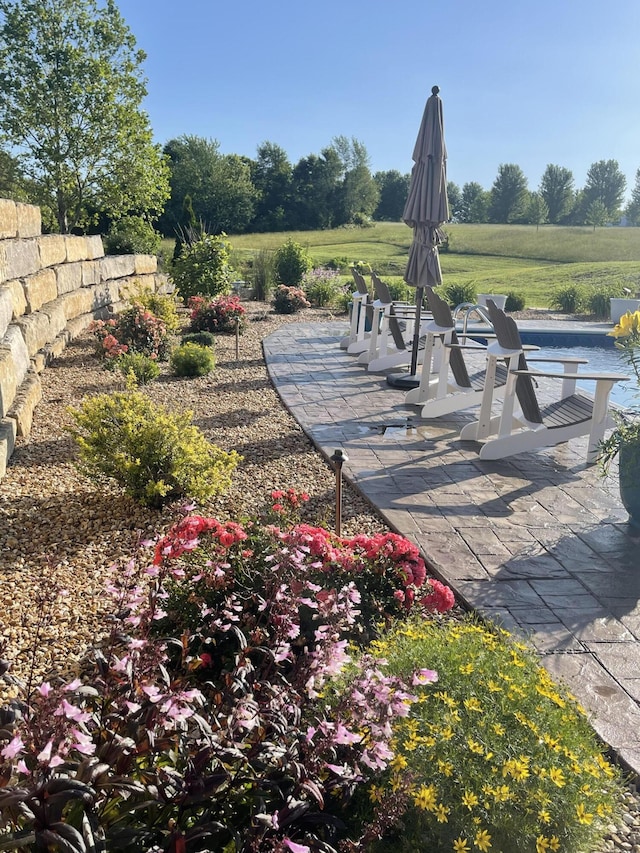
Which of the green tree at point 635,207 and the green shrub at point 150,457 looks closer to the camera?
the green shrub at point 150,457

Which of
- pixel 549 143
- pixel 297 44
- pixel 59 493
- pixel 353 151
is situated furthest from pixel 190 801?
pixel 549 143

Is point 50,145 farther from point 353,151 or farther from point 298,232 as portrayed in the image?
point 353,151

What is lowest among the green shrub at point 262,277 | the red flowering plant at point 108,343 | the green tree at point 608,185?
the red flowering plant at point 108,343

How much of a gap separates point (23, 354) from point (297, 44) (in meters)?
16.8

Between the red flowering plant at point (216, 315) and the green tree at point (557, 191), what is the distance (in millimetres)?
58909

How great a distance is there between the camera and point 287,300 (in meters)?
15.4

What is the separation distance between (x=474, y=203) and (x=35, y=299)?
63.9 meters

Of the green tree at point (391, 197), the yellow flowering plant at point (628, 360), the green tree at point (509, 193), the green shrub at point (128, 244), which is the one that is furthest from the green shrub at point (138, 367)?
the green tree at point (509, 193)

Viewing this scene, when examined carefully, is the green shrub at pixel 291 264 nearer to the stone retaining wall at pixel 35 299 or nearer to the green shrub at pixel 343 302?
the green shrub at pixel 343 302

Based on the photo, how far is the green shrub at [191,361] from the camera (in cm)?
814

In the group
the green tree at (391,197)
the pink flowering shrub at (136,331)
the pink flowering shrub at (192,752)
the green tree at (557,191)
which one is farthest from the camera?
the green tree at (557,191)

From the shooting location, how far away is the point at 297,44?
19.6m

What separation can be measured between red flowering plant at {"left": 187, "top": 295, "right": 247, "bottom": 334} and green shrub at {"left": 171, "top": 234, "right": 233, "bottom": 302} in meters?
1.57

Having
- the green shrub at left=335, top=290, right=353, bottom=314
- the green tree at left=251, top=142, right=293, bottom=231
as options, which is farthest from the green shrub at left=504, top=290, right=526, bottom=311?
the green tree at left=251, top=142, right=293, bottom=231
